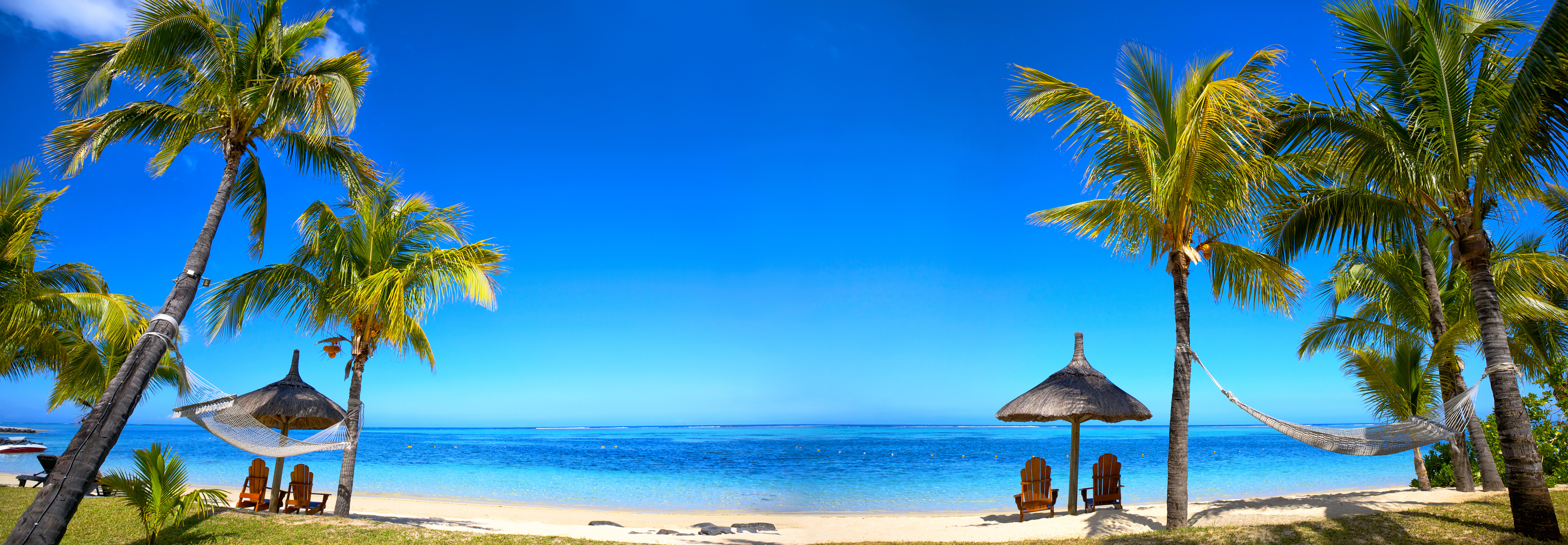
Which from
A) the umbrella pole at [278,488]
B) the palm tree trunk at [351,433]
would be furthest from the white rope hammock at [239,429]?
the umbrella pole at [278,488]

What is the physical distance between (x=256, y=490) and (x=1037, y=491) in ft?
34.4

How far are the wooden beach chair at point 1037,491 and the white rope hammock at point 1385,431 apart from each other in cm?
293

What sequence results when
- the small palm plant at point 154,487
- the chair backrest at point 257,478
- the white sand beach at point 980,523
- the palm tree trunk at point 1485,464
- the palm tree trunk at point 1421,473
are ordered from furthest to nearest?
1. the palm tree trunk at point 1421,473
2. the chair backrest at point 257,478
3. the palm tree trunk at point 1485,464
4. the white sand beach at point 980,523
5. the small palm plant at point 154,487

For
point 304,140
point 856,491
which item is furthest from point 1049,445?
point 304,140

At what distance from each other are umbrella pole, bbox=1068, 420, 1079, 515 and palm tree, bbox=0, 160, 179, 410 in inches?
391

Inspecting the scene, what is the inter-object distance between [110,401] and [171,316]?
0.76 meters

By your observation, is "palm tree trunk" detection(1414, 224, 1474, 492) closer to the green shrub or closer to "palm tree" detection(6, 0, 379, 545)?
the green shrub

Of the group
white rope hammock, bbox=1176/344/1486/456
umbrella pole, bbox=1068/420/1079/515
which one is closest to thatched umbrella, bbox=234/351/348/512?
umbrella pole, bbox=1068/420/1079/515

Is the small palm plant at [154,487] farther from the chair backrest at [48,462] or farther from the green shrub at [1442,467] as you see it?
the green shrub at [1442,467]

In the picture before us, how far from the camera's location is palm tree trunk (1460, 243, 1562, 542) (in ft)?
17.0

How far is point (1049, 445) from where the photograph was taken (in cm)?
5028

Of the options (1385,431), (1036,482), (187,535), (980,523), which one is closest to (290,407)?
(187,535)

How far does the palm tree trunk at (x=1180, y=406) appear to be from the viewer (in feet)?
21.2

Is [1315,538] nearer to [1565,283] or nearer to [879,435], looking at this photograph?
[1565,283]
